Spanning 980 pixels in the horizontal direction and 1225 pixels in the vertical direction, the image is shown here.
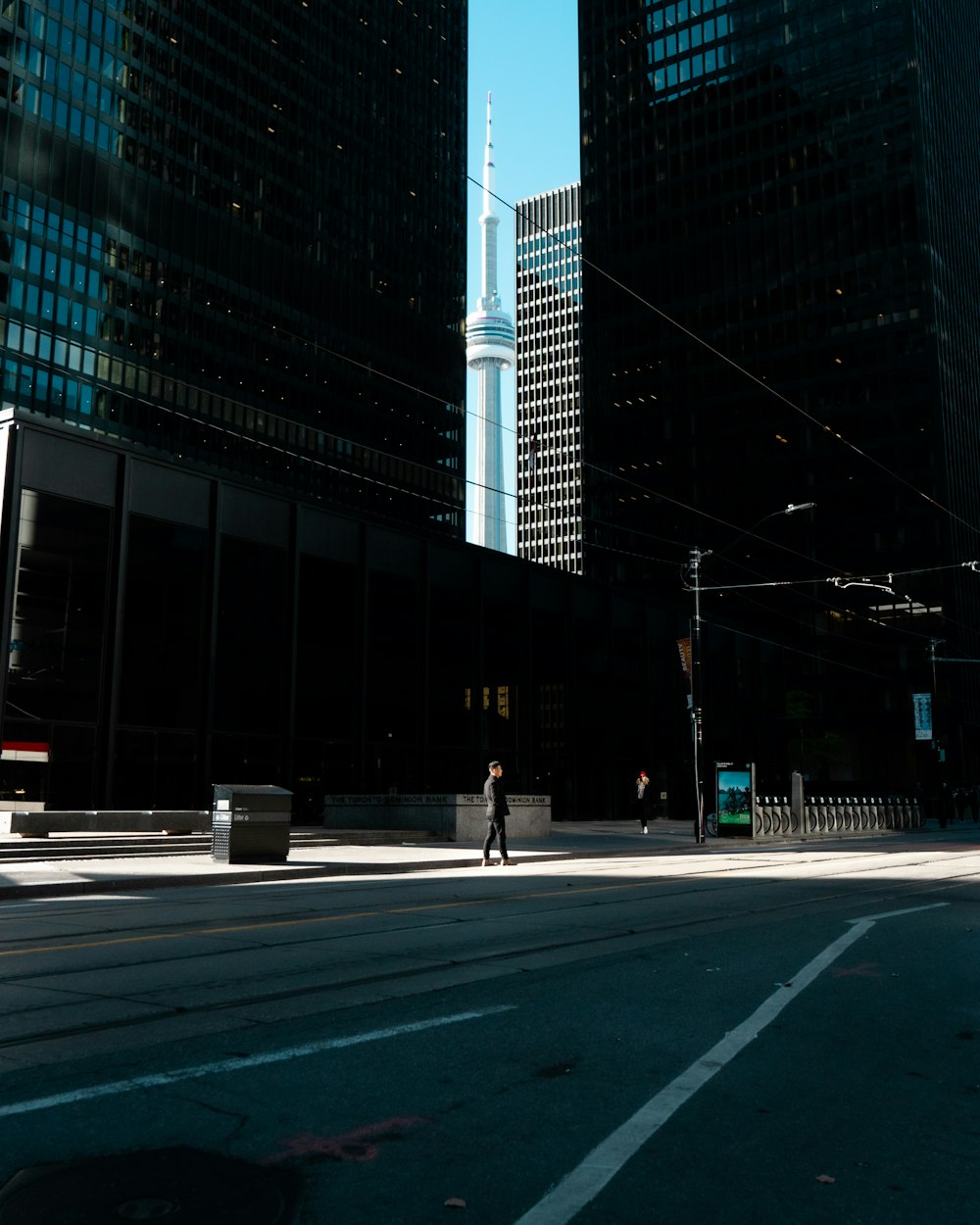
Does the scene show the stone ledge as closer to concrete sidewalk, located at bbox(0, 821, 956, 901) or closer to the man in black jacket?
concrete sidewalk, located at bbox(0, 821, 956, 901)

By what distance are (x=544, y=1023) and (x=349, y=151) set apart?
11474 centimetres

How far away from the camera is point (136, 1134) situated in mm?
4316

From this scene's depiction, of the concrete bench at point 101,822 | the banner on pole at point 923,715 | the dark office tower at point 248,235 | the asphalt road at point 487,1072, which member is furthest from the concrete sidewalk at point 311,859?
the dark office tower at point 248,235

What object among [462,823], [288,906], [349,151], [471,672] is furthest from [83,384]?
[288,906]

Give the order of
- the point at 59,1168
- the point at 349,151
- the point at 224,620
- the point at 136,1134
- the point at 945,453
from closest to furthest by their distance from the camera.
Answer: the point at 59,1168 < the point at 136,1134 < the point at 224,620 < the point at 945,453 < the point at 349,151

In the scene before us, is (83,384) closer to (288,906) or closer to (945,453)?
(945,453)

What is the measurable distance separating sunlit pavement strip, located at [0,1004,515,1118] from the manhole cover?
0.92 meters

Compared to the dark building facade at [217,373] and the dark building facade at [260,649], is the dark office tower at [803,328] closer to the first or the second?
the dark building facade at [217,373]

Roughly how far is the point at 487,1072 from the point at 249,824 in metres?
15.2

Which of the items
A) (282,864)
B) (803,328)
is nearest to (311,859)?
(282,864)

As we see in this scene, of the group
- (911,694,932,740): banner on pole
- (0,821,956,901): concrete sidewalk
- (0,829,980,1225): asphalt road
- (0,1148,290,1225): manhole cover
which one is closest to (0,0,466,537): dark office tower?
(911,694,932,740): banner on pole

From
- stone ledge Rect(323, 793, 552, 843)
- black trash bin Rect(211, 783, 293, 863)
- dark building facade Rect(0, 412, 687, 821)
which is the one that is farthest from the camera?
dark building facade Rect(0, 412, 687, 821)

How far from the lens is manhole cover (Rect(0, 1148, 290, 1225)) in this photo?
3.46 meters

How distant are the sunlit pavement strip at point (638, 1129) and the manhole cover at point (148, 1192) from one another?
89 centimetres
